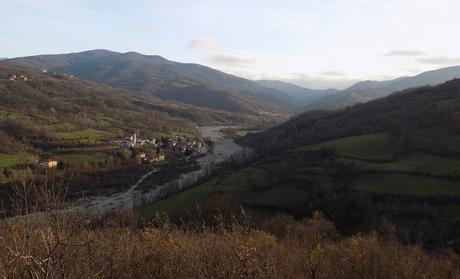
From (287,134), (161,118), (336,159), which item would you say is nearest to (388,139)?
(336,159)

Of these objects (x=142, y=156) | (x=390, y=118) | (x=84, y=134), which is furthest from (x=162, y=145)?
(x=390, y=118)

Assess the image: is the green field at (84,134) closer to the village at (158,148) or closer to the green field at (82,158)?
the village at (158,148)

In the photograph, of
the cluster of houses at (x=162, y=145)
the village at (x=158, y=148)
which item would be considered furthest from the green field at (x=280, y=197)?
the cluster of houses at (x=162, y=145)

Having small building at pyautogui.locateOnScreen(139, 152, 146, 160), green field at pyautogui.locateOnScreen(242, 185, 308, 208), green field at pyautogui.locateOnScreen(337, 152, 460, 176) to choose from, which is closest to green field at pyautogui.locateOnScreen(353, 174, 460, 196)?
green field at pyautogui.locateOnScreen(337, 152, 460, 176)

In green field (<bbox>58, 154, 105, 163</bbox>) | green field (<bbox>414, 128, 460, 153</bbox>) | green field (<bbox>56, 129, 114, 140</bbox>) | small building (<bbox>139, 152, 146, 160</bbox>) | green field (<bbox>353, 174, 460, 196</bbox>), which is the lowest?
small building (<bbox>139, 152, 146, 160</bbox>)

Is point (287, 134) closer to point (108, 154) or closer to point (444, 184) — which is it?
point (108, 154)

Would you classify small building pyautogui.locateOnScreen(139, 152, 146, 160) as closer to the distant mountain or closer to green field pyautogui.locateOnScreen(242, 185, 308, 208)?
the distant mountain
